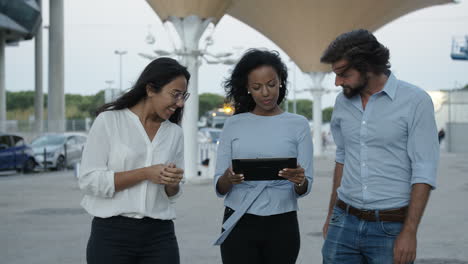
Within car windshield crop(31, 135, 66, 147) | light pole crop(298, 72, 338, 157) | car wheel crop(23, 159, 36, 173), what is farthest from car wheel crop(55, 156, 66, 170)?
light pole crop(298, 72, 338, 157)

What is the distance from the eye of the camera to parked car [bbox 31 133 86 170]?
29.2 m

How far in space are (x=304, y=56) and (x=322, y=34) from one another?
4221 mm

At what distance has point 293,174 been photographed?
3.82 m

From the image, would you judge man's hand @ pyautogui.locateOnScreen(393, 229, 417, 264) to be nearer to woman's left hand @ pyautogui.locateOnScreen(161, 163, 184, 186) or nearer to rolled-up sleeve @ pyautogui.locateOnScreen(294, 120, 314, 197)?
rolled-up sleeve @ pyautogui.locateOnScreen(294, 120, 314, 197)

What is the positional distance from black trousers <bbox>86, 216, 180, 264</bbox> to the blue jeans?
2.87 ft

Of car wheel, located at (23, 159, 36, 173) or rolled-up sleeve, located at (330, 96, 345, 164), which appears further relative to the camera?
car wheel, located at (23, 159, 36, 173)

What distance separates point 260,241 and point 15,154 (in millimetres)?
23738

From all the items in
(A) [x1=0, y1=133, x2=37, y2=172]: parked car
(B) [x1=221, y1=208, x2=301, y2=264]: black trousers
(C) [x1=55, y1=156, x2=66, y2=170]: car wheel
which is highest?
(B) [x1=221, y1=208, x2=301, y2=264]: black trousers

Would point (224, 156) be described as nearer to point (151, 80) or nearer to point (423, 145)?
point (151, 80)

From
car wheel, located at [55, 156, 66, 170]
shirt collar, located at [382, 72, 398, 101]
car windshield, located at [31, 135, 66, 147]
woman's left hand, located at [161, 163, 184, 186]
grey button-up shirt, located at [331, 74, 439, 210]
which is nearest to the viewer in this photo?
woman's left hand, located at [161, 163, 184, 186]

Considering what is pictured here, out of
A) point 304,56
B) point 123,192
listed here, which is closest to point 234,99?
point 123,192

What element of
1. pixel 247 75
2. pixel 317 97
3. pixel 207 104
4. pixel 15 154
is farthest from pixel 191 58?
pixel 207 104

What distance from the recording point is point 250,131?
4.10 m

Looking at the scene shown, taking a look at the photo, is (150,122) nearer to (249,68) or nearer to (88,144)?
(88,144)
